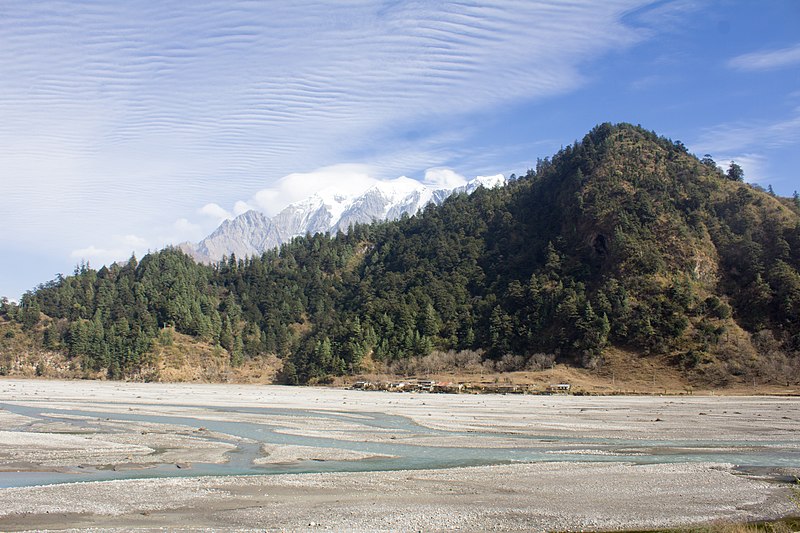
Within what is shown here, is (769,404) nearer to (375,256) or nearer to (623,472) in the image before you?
(623,472)

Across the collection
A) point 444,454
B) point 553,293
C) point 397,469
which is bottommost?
point 444,454

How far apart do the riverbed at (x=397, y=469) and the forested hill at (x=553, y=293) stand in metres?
51.2

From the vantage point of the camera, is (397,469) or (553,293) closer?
(397,469)

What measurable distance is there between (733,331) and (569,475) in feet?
286

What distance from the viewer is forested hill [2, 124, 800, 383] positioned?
10600 cm

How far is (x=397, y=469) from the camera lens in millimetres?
30609

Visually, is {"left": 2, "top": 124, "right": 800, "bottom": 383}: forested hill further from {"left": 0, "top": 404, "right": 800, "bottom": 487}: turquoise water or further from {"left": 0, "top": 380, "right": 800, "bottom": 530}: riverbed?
{"left": 0, "top": 404, "right": 800, "bottom": 487}: turquoise water

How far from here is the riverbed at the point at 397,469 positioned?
71.8ft

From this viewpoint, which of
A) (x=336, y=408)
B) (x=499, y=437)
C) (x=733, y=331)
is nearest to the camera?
(x=499, y=437)

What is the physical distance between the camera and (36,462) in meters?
32.3

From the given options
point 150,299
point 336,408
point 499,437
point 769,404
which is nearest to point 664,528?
point 499,437

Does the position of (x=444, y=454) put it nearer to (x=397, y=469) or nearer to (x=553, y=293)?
(x=397, y=469)

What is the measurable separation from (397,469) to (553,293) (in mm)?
102448

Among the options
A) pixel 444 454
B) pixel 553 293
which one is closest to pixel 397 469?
pixel 444 454
